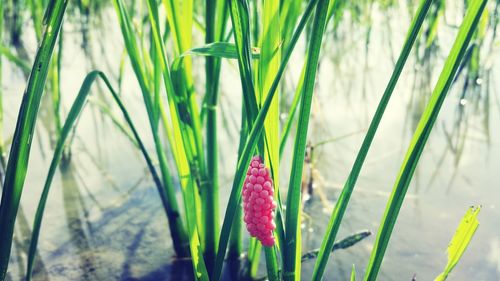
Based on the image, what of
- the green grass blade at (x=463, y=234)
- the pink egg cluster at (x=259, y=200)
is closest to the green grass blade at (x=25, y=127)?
the pink egg cluster at (x=259, y=200)

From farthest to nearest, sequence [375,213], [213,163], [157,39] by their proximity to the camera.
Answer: [375,213]
[213,163]
[157,39]

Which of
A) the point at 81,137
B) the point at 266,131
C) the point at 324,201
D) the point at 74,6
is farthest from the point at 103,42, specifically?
the point at 266,131

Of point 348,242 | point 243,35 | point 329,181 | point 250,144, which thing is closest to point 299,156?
point 250,144

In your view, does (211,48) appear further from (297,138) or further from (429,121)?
(429,121)

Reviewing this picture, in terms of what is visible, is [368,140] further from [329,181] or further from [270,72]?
[329,181]

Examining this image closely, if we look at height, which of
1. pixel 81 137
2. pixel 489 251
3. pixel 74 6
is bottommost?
pixel 489 251

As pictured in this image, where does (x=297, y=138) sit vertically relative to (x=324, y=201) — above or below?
above

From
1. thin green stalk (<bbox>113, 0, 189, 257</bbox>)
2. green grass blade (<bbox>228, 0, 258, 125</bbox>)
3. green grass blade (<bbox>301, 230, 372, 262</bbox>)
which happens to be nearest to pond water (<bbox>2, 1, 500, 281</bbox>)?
thin green stalk (<bbox>113, 0, 189, 257</bbox>)
